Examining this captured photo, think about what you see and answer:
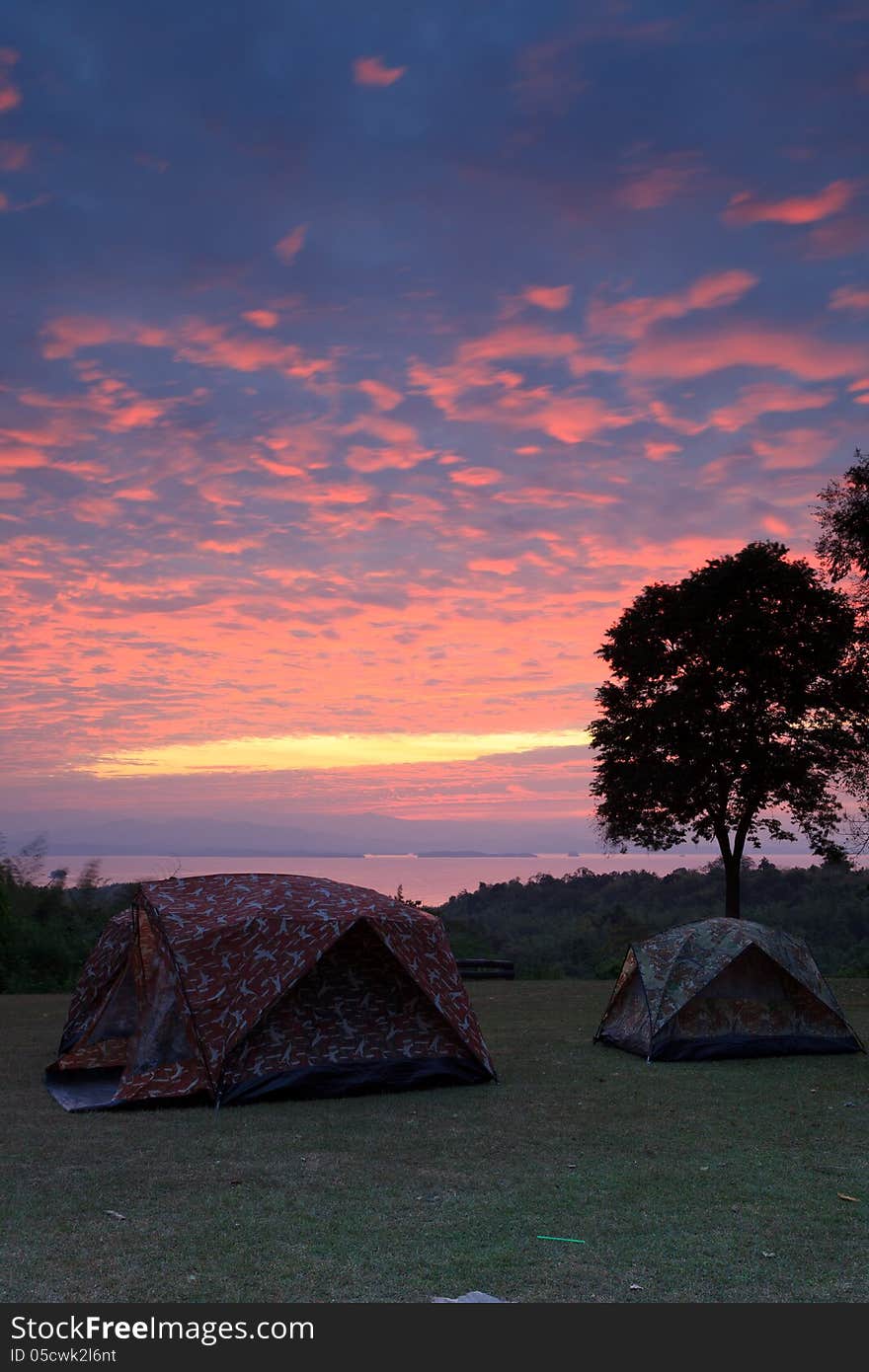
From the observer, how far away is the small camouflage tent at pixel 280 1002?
11.1 meters

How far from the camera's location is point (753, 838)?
25922mm

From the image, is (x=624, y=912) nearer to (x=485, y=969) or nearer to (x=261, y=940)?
(x=485, y=969)

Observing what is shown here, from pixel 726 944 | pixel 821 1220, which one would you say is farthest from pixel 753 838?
pixel 821 1220

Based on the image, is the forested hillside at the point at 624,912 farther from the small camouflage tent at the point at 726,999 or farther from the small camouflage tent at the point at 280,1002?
the small camouflage tent at the point at 280,1002

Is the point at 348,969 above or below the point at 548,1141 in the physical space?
above

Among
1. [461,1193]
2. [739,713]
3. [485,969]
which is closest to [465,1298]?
[461,1193]

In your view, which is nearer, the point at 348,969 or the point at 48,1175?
the point at 48,1175

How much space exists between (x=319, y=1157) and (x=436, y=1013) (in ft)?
11.2

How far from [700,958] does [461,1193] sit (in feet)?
24.0

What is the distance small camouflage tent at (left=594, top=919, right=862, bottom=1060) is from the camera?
1393 centimetres

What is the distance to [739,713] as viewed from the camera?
2533 cm
